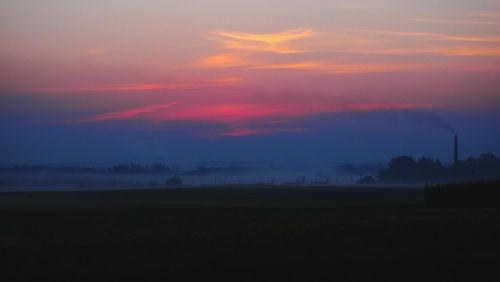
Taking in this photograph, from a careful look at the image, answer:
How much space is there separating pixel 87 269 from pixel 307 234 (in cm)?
1102

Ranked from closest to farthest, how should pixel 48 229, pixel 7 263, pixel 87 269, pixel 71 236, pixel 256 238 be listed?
pixel 87 269 → pixel 7 263 → pixel 256 238 → pixel 71 236 → pixel 48 229

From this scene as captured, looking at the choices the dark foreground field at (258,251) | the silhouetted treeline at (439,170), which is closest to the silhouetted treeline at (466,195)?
the dark foreground field at (258,251)

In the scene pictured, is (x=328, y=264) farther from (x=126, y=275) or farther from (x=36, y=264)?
(x=36, y=264)

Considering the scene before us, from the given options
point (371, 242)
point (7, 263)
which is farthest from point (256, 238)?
point (7, 263)

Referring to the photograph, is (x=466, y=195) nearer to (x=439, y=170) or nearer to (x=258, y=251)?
(x=258, y=251)

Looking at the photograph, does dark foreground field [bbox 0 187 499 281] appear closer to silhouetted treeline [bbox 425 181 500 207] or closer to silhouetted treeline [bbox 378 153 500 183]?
silhouetted treeline [bbox 425 181 500 207]

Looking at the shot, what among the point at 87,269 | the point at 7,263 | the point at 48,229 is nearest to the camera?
the point at 87,269

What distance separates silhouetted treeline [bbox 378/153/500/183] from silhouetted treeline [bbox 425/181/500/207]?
94.3 metres

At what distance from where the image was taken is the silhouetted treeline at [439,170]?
155250mm

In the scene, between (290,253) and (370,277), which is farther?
(290,253)

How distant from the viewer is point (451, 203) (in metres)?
57.1

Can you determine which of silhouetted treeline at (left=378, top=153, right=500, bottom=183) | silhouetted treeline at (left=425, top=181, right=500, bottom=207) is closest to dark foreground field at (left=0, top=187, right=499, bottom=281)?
silhouetted treeline at (left=425, top=181, right=500, bottom=207)

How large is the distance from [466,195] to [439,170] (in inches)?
4585

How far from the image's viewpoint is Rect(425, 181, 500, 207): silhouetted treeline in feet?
186
